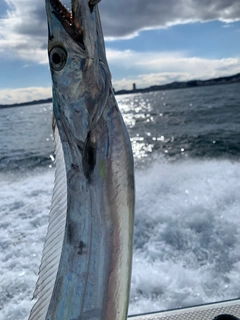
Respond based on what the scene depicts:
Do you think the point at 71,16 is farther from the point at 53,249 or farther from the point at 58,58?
the point at 53,249

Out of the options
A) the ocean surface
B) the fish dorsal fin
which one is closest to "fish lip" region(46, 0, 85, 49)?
the fish dorsal fin

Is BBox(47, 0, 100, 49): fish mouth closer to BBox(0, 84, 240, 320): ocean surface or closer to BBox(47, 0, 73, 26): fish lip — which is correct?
BBox(47, 0, 73, 26): fish lip

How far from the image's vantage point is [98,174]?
106cm

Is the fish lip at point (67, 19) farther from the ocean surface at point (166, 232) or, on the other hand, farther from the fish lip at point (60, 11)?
the ocean surface at point (166, 232)

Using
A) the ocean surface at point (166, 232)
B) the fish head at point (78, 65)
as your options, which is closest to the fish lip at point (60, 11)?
the fish head at point (78, 65)

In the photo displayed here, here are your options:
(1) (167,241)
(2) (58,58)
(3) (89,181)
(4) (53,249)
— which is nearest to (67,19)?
A: (2) (58,58)

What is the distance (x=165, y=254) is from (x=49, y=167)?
803 centimetres

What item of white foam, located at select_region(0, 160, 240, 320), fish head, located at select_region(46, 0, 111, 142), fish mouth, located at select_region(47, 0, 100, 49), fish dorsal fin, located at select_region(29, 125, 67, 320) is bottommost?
white foam, located at select_region(0, 160, 240, 320)

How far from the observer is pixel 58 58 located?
1.05 meters

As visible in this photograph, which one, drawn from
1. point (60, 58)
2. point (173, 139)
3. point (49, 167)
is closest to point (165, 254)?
point (60, 58)

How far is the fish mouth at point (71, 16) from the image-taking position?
3.29 ft

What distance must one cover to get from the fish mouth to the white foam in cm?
305

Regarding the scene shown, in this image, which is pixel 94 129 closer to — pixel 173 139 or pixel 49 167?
pixel 49 167

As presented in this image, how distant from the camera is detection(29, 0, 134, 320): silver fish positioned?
103 centimetres
